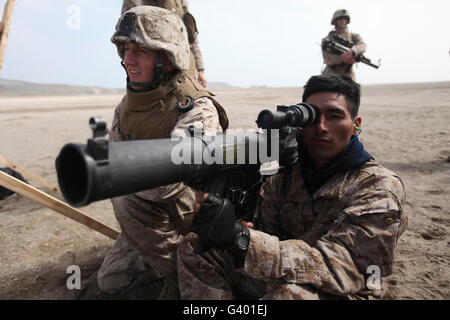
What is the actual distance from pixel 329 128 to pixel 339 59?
19.3 ft

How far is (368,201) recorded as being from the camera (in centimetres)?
173

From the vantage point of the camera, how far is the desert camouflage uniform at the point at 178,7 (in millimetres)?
3894

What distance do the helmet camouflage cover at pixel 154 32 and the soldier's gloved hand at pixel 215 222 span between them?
1.35 m

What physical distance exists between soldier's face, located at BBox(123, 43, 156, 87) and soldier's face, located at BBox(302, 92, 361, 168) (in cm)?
125

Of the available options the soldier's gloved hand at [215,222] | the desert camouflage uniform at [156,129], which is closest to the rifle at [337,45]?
the desert camouflage uniform at [156,129]

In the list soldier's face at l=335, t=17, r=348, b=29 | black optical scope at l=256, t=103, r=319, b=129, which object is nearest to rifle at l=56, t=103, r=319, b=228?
black optical scope at l=256, t=103, r=319, b=129

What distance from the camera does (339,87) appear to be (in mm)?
2041

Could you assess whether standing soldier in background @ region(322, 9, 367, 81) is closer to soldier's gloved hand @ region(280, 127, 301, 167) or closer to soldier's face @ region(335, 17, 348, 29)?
soldier's face @ region(335, 17, 348, 29)

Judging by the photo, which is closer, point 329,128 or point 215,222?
point 215,222

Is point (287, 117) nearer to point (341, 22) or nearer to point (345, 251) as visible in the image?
point (345, 251)

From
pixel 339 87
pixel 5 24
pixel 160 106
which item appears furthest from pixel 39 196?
pixel 339 87

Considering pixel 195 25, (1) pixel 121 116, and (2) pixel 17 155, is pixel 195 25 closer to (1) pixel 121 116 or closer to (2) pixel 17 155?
(1) pixel 121 116

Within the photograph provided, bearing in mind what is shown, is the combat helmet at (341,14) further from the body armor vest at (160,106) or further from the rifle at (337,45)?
the body armor vest at (160,106)

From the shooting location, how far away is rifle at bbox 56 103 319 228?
1.10 m
